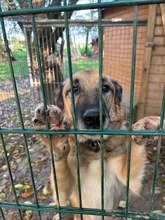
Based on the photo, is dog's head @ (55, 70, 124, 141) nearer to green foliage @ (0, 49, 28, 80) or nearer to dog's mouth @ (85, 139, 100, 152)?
dog's mouth @ (85, 139, 100, 152)

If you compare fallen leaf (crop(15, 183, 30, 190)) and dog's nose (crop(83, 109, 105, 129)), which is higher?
dog's nose (crop(83, 109, 105, 129))

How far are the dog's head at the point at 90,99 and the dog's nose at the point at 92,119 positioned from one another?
0.01 metres

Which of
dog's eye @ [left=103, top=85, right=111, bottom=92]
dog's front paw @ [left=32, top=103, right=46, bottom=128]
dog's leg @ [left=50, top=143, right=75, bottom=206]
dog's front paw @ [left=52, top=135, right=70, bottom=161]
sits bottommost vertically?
dog's leg @ [left=50, top=143, right=75, bottom=206]

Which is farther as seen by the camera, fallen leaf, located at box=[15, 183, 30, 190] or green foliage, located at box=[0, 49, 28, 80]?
green foliage, located at box=[0, 49, 28, 80]

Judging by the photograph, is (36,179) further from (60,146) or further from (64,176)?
(60,146)

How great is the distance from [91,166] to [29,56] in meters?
3.52

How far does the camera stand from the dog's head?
183 cm

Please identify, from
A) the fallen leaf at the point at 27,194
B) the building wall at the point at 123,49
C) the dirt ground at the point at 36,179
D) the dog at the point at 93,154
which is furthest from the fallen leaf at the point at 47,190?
the building wall at the point at 123,49

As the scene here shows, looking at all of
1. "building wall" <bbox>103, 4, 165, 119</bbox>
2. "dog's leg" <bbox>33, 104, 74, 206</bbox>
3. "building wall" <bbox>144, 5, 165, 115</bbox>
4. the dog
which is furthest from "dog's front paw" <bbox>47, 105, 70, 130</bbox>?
"building wall" <bbox>144, 5, 165, 115</bbox>

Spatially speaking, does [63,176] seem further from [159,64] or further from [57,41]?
[57,41]

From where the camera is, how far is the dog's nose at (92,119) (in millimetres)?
1656

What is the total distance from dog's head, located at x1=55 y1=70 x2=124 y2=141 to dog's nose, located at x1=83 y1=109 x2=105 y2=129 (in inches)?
0.5

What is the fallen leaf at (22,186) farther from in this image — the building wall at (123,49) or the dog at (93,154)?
the building wall at (123,49)

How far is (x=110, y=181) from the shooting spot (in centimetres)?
196
